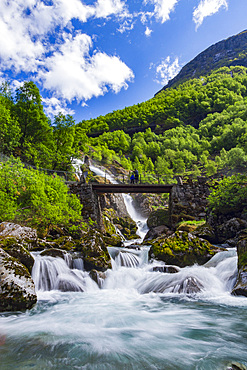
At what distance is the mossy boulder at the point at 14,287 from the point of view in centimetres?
789

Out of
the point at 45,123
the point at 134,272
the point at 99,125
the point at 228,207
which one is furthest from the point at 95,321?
the point at 99,125

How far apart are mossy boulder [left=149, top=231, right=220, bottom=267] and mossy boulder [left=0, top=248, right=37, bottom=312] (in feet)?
26.6

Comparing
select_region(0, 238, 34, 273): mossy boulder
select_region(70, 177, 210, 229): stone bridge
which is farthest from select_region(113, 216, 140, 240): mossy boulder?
select_region(0, 238, 34, 273): mossy boulder

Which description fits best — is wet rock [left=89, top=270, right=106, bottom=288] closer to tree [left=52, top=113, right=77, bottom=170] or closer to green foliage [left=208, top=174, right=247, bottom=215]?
green foliage [left=208, top=174, right=247, bottom=215]

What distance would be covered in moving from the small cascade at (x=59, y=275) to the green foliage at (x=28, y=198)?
4.74 m

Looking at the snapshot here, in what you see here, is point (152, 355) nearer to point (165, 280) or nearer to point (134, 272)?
point (165, 280)

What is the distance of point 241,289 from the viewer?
966 centimetres

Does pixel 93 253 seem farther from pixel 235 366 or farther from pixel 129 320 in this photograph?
pixel 235 366

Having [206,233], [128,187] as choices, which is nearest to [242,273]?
[206,233]

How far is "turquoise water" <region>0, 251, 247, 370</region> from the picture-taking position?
5098 mm

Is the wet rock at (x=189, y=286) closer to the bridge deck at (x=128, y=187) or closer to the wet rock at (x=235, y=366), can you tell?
the wet rock at (x=235, y=366)

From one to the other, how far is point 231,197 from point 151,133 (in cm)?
9907

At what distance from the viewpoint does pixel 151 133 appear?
384 feet

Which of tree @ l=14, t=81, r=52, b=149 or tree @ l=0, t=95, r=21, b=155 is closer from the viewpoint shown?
tree @ l=0, t=95, r=21, b=155
